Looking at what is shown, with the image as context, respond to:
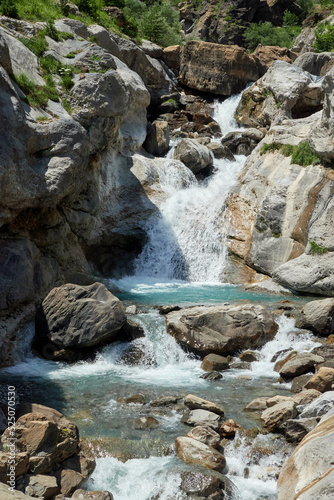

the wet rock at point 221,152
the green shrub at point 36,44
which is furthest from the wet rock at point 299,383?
the wet rock at point 221,152

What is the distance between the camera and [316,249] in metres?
18.1

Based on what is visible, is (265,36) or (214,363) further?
(265,36)

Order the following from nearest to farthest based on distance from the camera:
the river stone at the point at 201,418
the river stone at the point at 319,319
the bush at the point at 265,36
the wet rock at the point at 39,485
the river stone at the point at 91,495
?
the wet rock at the point at 39,485, the river stone at the point at 91,495, the river stone at the point at 201,418, the river stone at the point at 319,319, the bush at the point at 265,36

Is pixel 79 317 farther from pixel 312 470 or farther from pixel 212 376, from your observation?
pixel 312 470

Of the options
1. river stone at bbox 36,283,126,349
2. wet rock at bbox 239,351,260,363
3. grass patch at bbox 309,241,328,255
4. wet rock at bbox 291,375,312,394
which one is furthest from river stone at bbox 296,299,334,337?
river stone at bbox 36,283,126,349

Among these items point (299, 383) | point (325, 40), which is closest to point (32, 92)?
point (299, 383)

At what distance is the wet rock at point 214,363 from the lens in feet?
38.4

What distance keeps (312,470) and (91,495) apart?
10.2 ft

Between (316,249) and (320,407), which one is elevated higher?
(316,249)

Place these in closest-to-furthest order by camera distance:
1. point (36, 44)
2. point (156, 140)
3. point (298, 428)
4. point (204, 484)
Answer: point (204, 484), point (298, 428), point (36, 44), point (156, 140)

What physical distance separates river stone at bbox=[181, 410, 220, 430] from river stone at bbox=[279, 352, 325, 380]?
264cm

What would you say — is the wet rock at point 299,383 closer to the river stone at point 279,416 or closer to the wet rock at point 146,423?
the river stone at point 279,416

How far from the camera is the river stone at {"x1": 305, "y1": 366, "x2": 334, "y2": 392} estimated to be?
9.46 meters

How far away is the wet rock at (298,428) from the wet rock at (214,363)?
3.65 m
